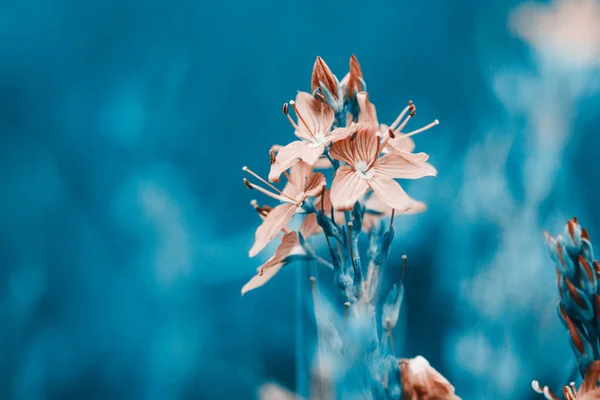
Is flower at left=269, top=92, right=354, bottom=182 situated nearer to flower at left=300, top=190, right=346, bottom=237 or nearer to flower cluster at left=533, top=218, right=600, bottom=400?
flower at left=300, top=190, right=346, bottom=237

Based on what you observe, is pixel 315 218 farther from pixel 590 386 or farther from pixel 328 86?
pixel 590 386

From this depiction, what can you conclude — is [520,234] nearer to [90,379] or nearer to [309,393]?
[309,393]

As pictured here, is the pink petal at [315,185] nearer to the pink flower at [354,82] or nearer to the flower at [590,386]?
the pink flower at [354,82]

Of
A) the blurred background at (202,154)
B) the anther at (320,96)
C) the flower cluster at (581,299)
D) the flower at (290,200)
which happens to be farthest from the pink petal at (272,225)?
the blurred background at (202,154)

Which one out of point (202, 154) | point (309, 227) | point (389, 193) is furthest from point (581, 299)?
point (202, 154)

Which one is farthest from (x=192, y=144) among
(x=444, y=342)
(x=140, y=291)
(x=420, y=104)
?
(x=444, y=342)

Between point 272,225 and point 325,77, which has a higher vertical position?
point 325,77
